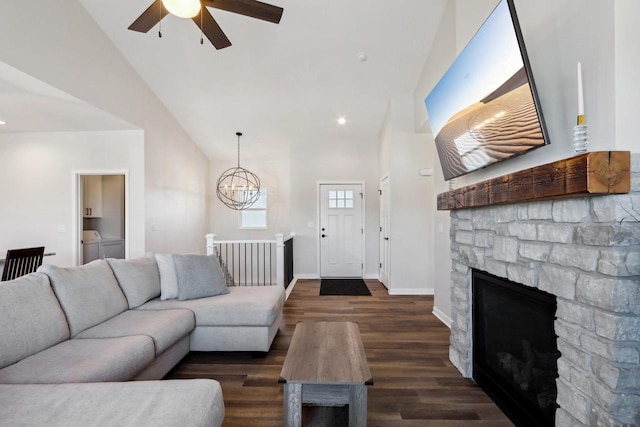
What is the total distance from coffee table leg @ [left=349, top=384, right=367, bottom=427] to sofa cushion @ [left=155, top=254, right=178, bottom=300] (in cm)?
202

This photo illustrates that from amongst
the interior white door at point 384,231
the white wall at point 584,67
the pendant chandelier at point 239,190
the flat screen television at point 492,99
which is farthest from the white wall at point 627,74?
the pendant chandelier at point 239,190

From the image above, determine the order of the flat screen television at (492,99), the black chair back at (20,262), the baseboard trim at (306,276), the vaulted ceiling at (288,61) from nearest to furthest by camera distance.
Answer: the flat screen television at (492,99), the black chair back at (20,262), the vaulted ceiling at (288,61), the baseboard trim at (306,276)

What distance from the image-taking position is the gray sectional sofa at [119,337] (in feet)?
4.25

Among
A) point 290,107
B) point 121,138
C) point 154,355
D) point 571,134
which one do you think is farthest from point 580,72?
point 121,138

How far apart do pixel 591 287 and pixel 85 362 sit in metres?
2.42

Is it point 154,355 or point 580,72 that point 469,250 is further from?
point 154,355

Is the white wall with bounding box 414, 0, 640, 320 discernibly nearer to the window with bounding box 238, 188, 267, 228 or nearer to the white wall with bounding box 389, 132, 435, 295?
the white wall with bounding box 389, 132, 435, 295

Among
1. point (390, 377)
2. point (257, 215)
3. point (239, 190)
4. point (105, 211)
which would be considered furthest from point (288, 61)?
point (105, 211)

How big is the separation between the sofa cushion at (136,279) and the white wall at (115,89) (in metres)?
1.89

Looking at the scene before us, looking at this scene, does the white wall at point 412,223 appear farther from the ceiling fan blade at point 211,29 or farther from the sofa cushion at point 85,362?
the sofa cushion at point 85,362

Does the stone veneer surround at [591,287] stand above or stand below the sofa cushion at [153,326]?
above

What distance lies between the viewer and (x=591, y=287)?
1.29 meters

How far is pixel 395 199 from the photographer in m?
4.97

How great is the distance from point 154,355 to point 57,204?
3.80 metres
